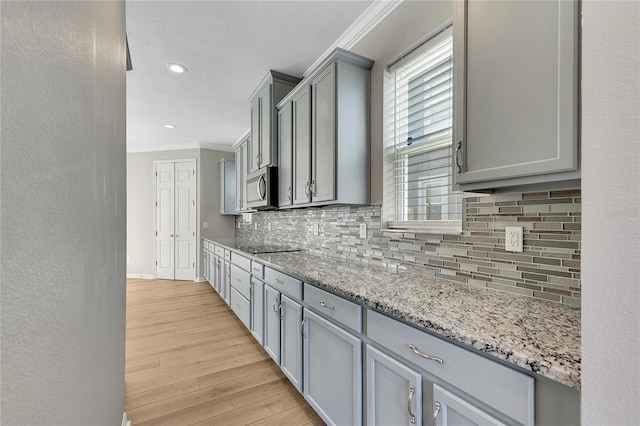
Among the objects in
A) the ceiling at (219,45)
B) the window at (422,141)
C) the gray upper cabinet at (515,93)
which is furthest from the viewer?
the ceiling at (219,45)

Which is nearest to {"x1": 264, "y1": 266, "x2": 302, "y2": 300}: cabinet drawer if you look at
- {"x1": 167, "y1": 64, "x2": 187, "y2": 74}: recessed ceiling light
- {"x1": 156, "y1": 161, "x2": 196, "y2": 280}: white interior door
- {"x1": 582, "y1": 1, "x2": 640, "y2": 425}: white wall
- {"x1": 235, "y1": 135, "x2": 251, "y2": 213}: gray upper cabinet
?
{"x1": 582, "y1": 1, "x2": 640, "y2": 425}: white wall

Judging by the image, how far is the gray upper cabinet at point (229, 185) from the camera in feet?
17.9

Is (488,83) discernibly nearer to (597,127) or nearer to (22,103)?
(597,127)

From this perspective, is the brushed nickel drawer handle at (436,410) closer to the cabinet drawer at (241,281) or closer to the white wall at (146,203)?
the cabinet drawer at (241,281)

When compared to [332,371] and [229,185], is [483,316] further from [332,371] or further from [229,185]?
[229,185]

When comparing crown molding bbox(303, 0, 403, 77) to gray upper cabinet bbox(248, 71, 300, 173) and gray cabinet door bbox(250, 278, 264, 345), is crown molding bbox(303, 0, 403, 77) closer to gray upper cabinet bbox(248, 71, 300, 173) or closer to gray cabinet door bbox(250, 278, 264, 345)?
gray upper cabinet bbox(248, 71, 300, 173)

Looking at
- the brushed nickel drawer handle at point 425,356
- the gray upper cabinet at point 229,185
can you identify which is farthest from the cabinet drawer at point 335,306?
the gray upper cabinet at point 229,185

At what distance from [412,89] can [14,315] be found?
2.03m

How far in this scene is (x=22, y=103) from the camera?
463 mm

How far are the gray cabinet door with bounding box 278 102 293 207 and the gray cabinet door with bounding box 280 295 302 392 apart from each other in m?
1.03

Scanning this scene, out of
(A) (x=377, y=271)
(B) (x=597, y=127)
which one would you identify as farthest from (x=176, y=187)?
(B) (x=597, y=127)

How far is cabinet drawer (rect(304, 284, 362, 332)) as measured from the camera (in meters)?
1.29

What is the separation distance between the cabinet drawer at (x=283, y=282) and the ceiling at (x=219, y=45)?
1873 millimetres

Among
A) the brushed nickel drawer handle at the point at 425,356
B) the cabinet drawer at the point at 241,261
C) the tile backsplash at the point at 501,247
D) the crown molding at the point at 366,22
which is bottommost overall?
the cabinet drawer at the point at 241,261
